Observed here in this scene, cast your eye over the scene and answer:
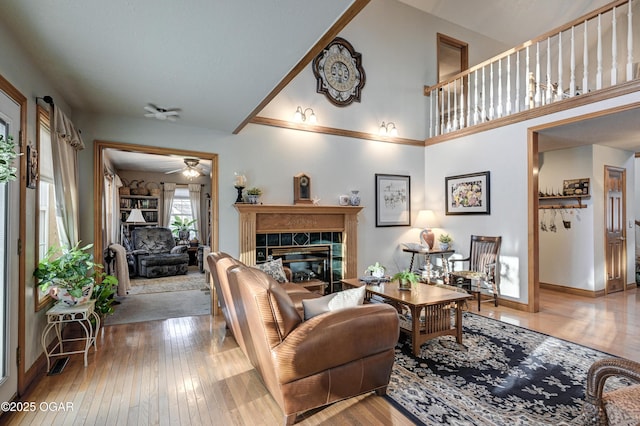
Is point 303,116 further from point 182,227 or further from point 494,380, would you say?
point 182,227

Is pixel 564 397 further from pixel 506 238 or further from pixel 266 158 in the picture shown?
pixel 266 158

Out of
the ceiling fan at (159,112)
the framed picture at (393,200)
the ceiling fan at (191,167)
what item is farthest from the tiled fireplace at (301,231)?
the ceiling fan at (191,167)

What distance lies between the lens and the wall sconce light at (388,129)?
5.66 m

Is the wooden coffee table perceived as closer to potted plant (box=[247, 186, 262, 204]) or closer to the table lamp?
potted plant (box=[247, 186, 262, 204])

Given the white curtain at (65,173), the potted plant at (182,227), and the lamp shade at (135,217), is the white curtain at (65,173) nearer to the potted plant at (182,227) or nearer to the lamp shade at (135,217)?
the lamp shade at (135,217)

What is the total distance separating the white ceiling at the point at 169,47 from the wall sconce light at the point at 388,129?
2.81 metres

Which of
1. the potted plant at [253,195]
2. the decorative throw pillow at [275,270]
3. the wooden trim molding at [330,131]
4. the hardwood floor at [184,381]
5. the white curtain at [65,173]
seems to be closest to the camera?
the hardwood floor at [184,381]

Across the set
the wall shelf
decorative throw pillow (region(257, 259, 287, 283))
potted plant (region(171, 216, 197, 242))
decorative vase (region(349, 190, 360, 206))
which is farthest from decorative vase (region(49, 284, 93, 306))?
the wall shelf

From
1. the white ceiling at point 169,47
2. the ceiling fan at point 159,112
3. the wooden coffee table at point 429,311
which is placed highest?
the white ceiling at point 169,47

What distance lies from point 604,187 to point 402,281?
14.4 feet

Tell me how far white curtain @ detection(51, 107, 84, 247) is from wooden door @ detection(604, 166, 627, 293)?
744 cm

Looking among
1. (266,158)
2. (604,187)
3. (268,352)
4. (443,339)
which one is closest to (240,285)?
(268,352)

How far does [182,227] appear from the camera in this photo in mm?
8992

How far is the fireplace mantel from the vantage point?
4.38m
